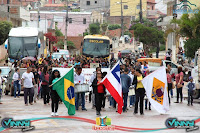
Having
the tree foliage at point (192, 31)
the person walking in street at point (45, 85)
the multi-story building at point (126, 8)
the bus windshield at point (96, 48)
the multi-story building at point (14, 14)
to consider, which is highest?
the multi-story building at point (126, 8)

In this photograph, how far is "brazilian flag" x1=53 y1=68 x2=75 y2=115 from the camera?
627 inches

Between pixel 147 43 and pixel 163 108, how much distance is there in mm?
39026

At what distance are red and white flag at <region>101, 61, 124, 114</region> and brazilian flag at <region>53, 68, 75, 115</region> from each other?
43.2 inches

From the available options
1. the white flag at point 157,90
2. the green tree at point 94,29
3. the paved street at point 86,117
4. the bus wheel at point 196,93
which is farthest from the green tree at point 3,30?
the green tree at point 94,29

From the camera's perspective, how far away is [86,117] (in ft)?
51.5

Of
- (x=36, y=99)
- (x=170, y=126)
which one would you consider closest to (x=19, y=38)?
(x=36, y=99)

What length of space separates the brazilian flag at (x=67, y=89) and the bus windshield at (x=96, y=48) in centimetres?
2686

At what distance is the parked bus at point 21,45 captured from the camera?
125 feet

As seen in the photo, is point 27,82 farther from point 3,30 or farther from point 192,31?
point 3,30

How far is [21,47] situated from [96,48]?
25.5 ft

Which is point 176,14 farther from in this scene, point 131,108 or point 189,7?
point 131,108

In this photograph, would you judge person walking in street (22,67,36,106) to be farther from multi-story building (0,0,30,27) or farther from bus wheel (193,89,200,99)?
multi-story building (0,0,30,27)

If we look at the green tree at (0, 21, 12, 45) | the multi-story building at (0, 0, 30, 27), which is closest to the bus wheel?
the green tree at (0, 21, 12, 45)

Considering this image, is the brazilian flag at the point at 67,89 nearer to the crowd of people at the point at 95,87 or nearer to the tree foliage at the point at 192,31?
the crowd of people at the point at 95,87
